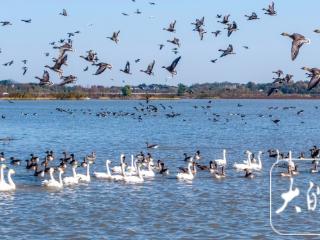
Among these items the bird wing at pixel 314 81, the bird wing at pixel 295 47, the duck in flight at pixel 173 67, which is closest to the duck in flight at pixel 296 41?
the bird wing at pixel 295 47

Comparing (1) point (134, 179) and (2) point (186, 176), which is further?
(2) point (186, 176)

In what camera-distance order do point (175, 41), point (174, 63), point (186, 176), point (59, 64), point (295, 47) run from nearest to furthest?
point (295, 47)
point (174, 63)
point (59, 64)
point (175, 41)
point (186, 176)

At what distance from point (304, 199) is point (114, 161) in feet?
60.4

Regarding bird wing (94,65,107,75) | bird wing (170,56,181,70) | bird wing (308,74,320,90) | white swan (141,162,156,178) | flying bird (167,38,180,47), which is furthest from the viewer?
white swan (141,162,156,178)

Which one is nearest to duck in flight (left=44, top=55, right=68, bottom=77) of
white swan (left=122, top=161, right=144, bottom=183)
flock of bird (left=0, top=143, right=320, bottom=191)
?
flock of bird (left=0, top=143, right=320, bottom=191)

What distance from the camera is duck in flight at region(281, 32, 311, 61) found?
2197 cm

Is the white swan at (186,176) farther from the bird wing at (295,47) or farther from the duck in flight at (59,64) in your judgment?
the bird wing at (295,47)

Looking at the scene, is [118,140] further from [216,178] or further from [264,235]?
[264,235]

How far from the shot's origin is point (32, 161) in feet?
133

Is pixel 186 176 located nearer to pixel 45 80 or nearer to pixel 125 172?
pixel 125 172

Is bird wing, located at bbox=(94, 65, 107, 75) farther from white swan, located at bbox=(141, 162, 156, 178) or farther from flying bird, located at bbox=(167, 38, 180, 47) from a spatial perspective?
white swan, located at bbox=(141, 162, 156, 178)

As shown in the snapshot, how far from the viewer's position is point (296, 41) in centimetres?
2269

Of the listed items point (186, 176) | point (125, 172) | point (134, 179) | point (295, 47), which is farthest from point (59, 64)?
point (125, 172)

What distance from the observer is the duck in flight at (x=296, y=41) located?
2197 centimetres
